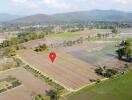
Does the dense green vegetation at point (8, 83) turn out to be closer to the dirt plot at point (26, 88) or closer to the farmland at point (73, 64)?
the dirt plot at point (26, 88)

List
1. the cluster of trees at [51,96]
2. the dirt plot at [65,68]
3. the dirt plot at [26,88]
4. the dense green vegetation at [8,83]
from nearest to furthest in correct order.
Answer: the cluster of trees at [51,96], the dirt plot at [26,88], the dense green vegetation at [8,83], the dirt plot at [65,68]

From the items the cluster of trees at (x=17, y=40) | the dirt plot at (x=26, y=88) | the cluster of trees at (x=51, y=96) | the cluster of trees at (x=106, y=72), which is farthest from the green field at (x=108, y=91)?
the cluster of trees at (x=17, y=40)

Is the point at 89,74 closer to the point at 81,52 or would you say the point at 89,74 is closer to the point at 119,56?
the point at 119,56

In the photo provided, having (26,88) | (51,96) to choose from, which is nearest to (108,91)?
(51,96)

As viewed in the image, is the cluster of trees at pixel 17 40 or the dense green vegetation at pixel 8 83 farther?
the cluster of trees at pixel 17 40

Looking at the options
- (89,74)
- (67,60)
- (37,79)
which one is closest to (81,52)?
(67,60)

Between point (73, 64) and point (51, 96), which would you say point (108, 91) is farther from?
point (73, 64)

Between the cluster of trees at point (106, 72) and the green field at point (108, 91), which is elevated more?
the cluster of trees at point (106, 72)
